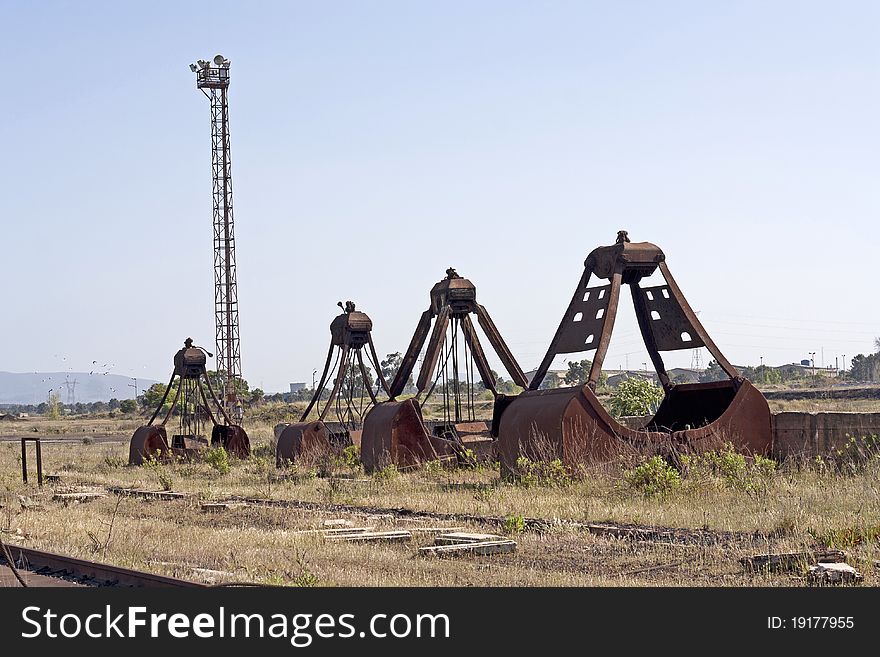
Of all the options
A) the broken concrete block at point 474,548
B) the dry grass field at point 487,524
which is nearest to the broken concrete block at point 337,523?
the dry grass field at point 487,524

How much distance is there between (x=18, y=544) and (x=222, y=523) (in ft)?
9.26

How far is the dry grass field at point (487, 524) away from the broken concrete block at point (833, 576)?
88 millimetres

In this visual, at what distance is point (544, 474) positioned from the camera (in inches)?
661

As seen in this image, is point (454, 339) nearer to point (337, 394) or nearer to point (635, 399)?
point (337, 394)

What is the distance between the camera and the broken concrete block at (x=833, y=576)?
8.26 m

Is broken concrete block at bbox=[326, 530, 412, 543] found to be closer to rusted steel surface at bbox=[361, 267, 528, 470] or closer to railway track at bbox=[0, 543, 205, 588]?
railway track at bbox=[0, 543, 205, 588]

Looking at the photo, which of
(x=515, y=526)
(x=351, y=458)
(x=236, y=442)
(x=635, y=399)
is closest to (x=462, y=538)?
(x=515, y=526)

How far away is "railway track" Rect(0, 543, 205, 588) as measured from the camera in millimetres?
8930

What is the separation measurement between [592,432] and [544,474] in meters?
1.04

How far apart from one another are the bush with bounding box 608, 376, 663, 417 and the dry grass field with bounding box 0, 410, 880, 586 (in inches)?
646

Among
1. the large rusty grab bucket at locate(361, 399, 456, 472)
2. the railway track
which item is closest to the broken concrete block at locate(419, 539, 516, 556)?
the railway track

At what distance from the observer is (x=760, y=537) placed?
11.1 meters
